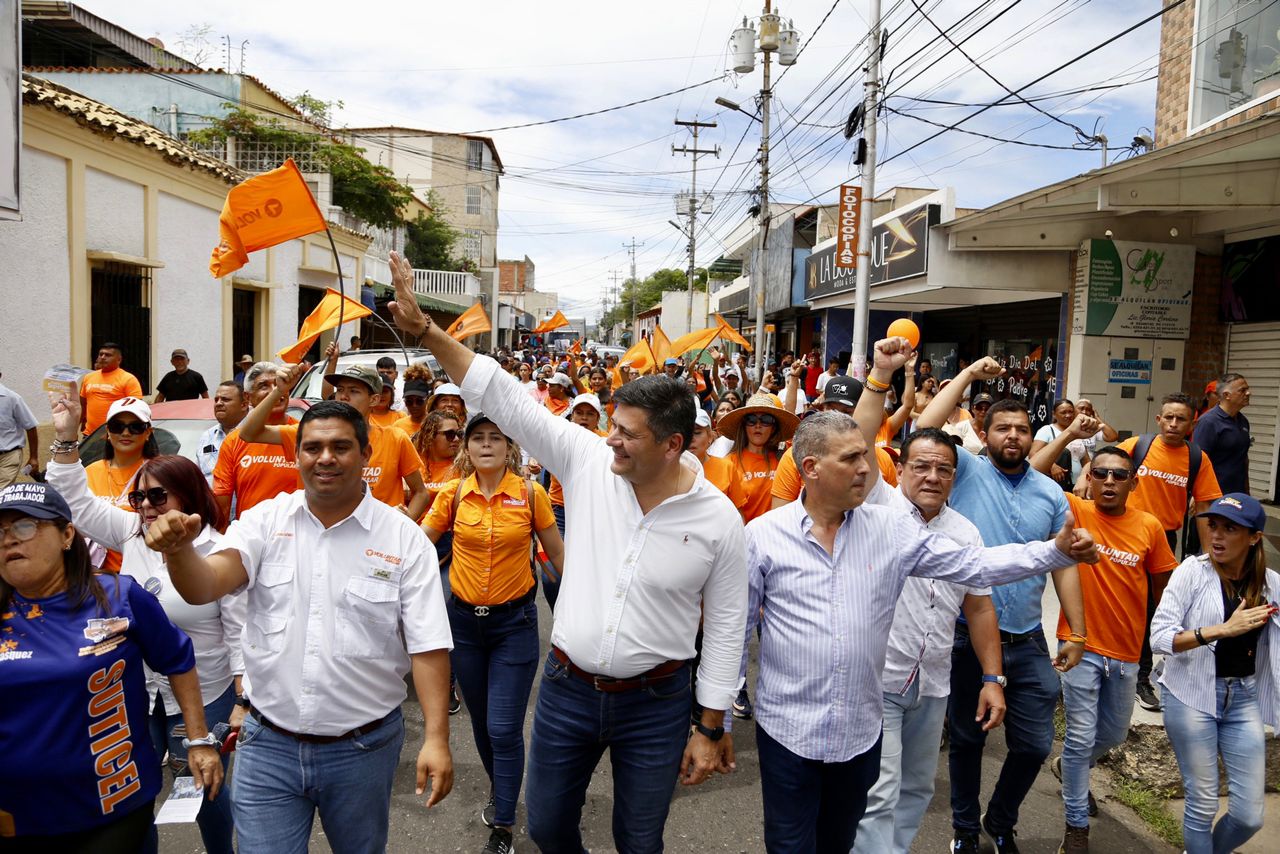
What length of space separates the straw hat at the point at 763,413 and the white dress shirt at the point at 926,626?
6.25ft

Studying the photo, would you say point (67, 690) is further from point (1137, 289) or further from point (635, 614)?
point (1137, 289)

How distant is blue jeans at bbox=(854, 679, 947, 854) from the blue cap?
1445mm

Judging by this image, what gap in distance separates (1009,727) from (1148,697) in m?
2.42

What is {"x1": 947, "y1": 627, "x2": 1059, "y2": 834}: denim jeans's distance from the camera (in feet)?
12.6

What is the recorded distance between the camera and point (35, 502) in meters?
2.51

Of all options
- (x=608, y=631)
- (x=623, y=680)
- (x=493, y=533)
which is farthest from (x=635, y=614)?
(x=493, y=533)

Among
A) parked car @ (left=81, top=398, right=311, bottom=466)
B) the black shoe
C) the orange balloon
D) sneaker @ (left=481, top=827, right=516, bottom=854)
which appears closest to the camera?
the orange balloon

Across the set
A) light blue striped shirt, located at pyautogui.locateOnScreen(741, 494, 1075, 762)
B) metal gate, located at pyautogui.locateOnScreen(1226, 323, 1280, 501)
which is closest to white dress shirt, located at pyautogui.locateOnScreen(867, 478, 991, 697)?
light blue striped shirt, located at pyautogui.locateOnScreen(741, 494, 1075, 762)

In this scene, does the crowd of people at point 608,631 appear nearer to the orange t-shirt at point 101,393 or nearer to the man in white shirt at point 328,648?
the man in white shirt at point 328,648

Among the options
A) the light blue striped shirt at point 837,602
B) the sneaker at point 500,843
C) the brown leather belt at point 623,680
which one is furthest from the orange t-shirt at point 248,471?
the light blue striped shirt at point 837,602

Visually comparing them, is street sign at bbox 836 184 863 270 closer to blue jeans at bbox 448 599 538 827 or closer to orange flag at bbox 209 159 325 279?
orange flag at bbox 209 159 325 279

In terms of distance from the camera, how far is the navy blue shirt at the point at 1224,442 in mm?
6695

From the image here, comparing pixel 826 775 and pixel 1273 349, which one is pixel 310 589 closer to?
pixel 826 775

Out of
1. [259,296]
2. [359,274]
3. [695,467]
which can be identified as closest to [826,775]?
[695,467]
